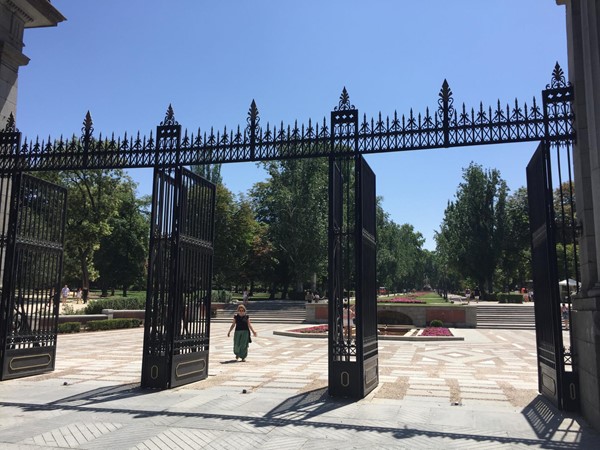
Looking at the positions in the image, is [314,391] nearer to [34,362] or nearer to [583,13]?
[34,362]

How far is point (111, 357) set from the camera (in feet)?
49.6

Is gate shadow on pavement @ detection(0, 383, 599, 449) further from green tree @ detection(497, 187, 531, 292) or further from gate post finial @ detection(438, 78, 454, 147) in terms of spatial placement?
green tree @ detection(497, 187, 531, 292)

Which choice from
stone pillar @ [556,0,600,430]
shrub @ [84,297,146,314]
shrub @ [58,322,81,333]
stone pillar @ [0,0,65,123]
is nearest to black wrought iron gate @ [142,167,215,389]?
stone pillar @ [0,0,65,123]

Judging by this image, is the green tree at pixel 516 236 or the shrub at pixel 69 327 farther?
the green tree at pixel 516 236

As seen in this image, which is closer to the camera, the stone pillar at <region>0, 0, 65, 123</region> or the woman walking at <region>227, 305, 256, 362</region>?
the stone pillar at <region>0, 0, 65, 123</region>

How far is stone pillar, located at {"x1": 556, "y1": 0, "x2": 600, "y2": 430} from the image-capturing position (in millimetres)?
6840

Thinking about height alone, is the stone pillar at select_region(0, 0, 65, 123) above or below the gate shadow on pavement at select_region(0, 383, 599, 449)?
above

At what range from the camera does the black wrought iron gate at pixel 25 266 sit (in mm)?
10586

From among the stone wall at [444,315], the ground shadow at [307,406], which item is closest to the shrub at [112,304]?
the stone wall at [444,315]

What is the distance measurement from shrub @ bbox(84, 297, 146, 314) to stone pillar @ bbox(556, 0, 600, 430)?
28.5 m

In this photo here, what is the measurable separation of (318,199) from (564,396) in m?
37.5

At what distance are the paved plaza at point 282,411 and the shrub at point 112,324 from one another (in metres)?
13.5

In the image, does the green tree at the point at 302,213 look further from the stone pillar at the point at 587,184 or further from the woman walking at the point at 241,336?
the stone pillar at the point at 587,184

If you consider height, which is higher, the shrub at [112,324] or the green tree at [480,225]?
the green tree at [480,225]
